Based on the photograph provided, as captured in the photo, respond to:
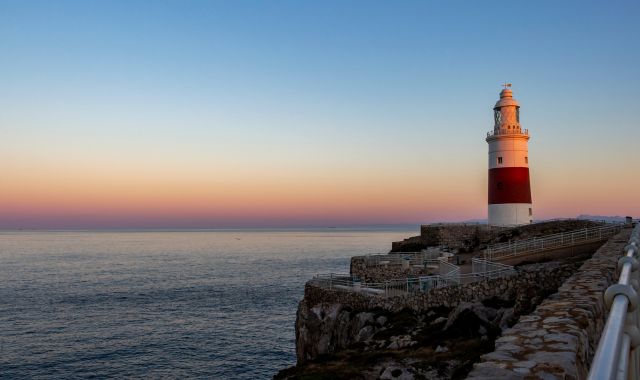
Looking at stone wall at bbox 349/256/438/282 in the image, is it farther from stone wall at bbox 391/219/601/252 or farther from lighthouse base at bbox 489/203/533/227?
lighthouse base at bbox 489/203/533/227

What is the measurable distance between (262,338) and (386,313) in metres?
18.3

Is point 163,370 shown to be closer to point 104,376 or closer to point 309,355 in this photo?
point 104,376

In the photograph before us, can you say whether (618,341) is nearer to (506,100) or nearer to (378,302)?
(378,302)

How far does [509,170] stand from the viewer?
135ft

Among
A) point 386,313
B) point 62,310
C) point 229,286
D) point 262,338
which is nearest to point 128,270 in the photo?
point 229,286

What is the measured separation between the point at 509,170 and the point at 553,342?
38.9m

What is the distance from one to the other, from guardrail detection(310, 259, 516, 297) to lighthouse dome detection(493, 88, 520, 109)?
1993 cm

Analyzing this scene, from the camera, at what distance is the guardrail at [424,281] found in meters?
20.1

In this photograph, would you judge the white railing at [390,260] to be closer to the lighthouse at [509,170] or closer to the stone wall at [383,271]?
the stone wall at [383,271]

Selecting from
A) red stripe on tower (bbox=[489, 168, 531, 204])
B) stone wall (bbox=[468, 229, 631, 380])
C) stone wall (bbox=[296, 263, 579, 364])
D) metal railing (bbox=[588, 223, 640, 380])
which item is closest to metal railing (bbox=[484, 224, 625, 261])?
stone wall (bbox=[296, 263, 579, 364])

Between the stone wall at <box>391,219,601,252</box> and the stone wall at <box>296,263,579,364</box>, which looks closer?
the stone wall at <box>296,263,579,364</box>

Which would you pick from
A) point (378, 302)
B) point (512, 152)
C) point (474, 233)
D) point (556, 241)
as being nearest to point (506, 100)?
point (512, 152)

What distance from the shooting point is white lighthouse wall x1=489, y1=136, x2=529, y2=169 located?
135ft

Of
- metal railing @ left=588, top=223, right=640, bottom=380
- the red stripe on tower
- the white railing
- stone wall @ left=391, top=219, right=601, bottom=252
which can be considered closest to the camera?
metal railing @ left=588, top=223, right=640, bottom=380
